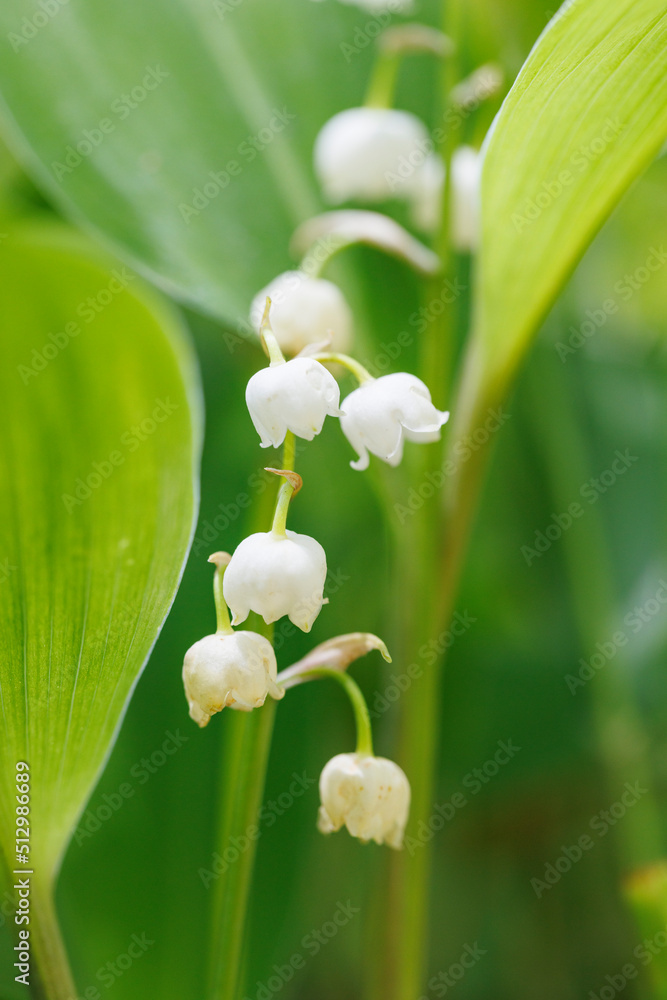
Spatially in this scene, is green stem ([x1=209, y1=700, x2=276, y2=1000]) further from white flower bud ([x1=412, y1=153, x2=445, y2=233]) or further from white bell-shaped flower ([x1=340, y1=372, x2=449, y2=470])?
white flower bud ([x1=412, y1=153, x2=445, y2=233])

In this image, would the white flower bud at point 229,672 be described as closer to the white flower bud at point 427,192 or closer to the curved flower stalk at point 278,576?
the curved flower stalk at point 278,576

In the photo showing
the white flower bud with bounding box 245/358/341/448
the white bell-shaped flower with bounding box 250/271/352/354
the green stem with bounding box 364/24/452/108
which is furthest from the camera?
the green stem with bounding box 364/24/452/108

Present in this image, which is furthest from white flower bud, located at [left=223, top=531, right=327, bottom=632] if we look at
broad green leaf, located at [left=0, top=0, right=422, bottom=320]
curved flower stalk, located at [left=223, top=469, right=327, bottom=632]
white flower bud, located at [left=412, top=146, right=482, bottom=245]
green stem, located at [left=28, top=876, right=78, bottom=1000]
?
white flower bud, located at [left=412, top=146, right=482, bottom=245]

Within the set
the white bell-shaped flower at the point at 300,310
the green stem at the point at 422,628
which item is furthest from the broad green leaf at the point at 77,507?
the green stem at the point at 422,628

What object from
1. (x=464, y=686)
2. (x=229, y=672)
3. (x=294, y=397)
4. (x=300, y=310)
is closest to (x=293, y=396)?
(x=294, y=397)

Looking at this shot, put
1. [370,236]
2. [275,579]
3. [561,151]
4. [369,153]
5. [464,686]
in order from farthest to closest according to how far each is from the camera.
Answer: [464,686] → [369,153] → [370,236] → [561,151] → [275,579]

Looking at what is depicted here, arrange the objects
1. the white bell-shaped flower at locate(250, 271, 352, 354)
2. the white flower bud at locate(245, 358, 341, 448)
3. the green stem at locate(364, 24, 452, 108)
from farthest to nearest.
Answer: the green stem at locate(364, 24, 452, 108) → the white bell-shaped flower at locate(250, 271, 352, 354) → the white flower bud at locate(245, 358, 341, 448)

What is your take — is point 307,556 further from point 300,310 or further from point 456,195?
point 456,195
